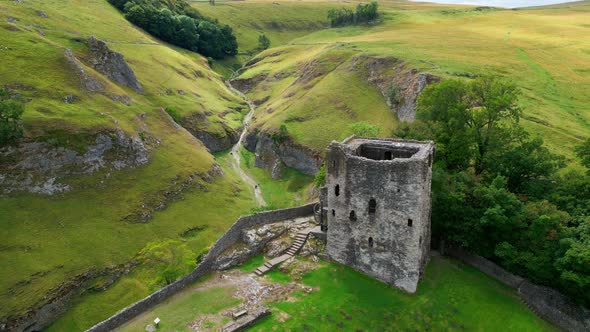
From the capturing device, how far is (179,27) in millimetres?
151875

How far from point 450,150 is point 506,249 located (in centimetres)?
1448

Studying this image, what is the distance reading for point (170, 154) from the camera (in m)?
70.9

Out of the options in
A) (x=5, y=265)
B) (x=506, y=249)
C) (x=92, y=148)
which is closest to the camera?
(x=506, y=249)

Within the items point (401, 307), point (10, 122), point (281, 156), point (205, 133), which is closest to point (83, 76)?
point (10, 122)

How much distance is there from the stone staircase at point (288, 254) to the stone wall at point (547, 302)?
18581mm

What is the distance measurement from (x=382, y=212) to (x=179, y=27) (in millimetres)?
140194

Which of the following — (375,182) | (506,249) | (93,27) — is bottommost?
(506,249)

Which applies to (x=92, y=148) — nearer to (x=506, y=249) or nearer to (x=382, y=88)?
(x=506, y=249)

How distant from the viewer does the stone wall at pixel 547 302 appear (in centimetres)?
3303

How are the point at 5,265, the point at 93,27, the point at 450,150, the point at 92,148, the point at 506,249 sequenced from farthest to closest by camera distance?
the point at 93,27
the point at 92,148
the point at 450,150
the point at 5,265
the point at 506,249

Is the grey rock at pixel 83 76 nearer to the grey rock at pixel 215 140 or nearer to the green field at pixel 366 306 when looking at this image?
the grey rock at pixel 215 140

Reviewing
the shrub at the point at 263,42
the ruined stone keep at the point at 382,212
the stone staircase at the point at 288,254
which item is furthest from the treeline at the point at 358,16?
the stone staircase at the point at 288,254

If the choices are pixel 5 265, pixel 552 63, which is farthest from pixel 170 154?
pixel 552 63

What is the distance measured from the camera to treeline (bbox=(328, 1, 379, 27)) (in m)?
169
